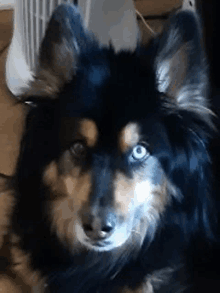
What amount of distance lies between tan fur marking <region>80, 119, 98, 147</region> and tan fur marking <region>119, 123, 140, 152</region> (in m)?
0.07

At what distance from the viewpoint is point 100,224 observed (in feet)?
3.36

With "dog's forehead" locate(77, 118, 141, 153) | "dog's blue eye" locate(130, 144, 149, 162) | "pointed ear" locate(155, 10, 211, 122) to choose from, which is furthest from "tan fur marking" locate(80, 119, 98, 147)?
"pointed ear" locate(155, 10, 211, 122)

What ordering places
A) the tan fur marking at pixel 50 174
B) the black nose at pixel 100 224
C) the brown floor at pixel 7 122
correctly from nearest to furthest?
the black nose at pixel 100 224 < the tan fur marking at pixel 50 174 < the brown floor at pixel 7 122

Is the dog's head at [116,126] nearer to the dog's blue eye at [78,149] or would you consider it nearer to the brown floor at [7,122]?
the dog's blue eye at [78,149]

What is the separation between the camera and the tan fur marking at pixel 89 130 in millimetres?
1068

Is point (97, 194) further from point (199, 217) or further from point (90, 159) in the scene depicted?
point (199, 217)

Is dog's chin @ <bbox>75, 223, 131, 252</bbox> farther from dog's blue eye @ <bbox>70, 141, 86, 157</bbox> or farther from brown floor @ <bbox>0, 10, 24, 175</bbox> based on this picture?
brown floor @ <bbox>0, 10, 24, 175</bbox>

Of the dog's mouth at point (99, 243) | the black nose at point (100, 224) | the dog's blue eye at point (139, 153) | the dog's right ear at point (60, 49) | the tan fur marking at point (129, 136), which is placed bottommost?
the dog's mouth at point (99, 243)

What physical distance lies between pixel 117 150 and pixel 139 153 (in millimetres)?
59

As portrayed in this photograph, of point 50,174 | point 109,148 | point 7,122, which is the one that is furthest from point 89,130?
point 7,122

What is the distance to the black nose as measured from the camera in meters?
1.02

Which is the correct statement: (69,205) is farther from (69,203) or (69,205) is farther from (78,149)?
(78,149)

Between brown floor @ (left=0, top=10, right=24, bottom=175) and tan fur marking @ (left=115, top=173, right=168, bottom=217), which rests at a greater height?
brown floor @ (left=0, top=10, right=24, bottom=175)

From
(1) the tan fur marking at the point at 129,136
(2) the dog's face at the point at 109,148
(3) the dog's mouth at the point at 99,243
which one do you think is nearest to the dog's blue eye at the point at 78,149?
(2) the dog's face at the point at 109,148
